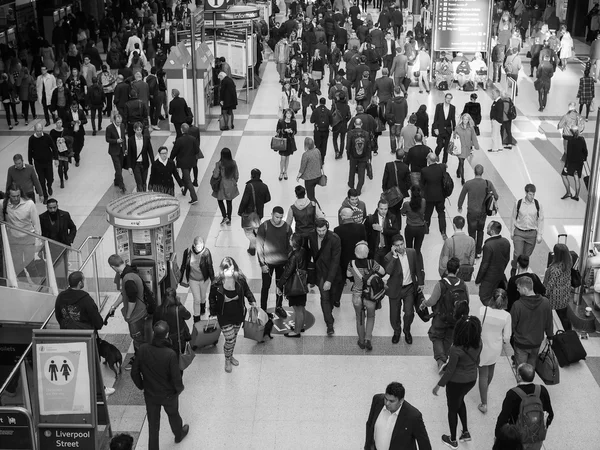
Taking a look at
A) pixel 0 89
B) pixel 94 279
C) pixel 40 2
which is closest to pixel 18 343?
pixel 94 279

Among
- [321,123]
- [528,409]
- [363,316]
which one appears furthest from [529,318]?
[321,123]

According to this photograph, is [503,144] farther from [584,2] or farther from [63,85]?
[584,2]

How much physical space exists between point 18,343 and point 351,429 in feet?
15.7

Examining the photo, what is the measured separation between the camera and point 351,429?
31.9ft

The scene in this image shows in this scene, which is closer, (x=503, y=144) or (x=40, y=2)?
(x=503, y=144)

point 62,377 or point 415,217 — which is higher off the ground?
point 62,377

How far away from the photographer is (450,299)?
10055mm

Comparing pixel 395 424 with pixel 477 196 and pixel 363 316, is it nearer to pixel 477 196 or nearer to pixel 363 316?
pixel 363 316

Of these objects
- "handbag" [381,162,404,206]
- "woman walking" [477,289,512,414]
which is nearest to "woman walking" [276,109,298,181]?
"handbag" [381,162,404,206]

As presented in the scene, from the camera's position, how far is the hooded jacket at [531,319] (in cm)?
991

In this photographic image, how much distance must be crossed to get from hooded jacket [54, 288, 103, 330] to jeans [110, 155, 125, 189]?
295 inches

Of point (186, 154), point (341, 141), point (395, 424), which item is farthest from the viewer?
point (341, 141)

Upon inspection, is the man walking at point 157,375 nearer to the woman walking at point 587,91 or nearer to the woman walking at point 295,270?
the woman walking at point 295,270

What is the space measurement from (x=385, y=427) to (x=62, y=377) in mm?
3101
